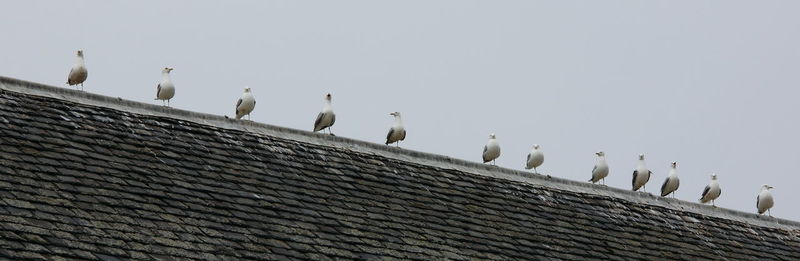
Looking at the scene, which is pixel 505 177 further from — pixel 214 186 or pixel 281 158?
pixel 214 186

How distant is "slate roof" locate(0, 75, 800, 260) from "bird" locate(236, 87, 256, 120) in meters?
3.44

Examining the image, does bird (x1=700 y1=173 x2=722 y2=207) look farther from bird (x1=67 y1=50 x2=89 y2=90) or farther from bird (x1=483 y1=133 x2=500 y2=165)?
bird (x1=67 y1=50 x2=89 y2=90)

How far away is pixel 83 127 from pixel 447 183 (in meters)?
4.69

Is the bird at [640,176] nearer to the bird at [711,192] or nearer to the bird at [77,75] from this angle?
the bird at [711,192]

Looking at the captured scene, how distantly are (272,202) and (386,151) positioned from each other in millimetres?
3739

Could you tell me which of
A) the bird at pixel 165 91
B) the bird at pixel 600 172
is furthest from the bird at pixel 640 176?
the bird at pixel 165 91

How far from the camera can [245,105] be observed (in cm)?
2348

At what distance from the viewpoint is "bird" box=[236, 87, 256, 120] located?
23.5 meters

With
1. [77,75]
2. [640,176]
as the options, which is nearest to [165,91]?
[77,75]

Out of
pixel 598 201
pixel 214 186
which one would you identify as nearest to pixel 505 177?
pixel 598 201

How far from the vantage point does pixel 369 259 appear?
16.3 m

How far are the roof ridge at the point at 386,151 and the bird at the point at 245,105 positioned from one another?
3324 millimetres

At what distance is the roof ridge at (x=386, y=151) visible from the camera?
1852 centimetres

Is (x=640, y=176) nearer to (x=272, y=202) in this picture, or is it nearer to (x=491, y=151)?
(x=491, y=151)
